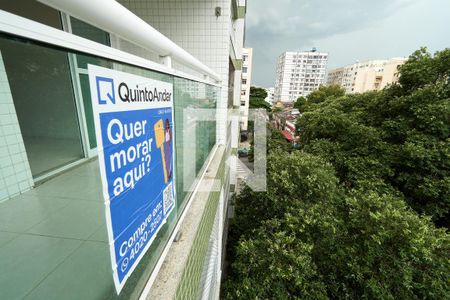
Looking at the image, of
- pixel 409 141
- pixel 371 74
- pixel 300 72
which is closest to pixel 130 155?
pixel 409 141

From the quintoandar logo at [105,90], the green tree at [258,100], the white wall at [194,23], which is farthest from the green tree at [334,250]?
the green tree at [258,100]

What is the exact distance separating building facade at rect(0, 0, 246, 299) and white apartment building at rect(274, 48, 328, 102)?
5980cm

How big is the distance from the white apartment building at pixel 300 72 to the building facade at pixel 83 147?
2354 inches

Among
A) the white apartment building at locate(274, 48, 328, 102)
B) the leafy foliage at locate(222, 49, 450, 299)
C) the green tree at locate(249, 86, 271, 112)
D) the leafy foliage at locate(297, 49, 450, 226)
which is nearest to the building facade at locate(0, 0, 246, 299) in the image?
the leafy foliage at locate(222, 49, 450, 299)

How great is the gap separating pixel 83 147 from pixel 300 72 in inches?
2566

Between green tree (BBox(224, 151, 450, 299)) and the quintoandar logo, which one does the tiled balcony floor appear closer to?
the quintoandar logo

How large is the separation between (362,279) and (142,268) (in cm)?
402

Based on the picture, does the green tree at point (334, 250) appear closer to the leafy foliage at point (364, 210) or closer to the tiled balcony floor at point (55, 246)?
the leafy foliage at point (364, 210)

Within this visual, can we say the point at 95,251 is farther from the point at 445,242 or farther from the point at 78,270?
the point at 445,242

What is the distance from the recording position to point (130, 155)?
28.9 inches

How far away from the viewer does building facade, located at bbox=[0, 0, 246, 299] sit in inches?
25.5

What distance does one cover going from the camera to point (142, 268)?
3.15 feet

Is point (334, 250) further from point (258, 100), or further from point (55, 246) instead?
point (258, 100)

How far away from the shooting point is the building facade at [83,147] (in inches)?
25.5
